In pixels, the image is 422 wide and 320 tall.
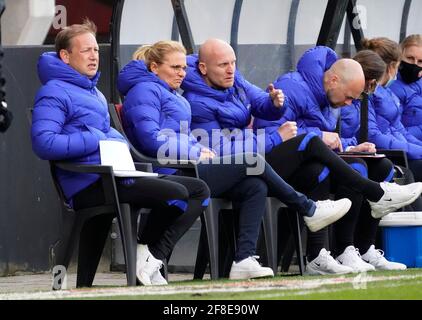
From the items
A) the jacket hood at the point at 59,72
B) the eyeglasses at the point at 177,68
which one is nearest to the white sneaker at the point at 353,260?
the eyeglasses at the point at 177,68

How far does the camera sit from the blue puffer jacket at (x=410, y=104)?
11.3m

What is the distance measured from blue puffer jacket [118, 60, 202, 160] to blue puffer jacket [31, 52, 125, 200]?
0.30 meters

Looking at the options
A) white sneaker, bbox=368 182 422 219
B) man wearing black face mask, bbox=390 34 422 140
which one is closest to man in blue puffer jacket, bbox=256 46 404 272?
white sneaker, bbox=368 182 422 219

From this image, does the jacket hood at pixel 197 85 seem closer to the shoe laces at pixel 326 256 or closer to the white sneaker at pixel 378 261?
the shoe laces at pixel 326 256

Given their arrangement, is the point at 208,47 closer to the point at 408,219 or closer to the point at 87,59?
the point at 87,59

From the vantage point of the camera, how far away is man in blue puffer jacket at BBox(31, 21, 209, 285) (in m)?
8.08

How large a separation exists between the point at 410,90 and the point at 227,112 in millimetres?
2538

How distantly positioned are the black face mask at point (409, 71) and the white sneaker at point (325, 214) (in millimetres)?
2563

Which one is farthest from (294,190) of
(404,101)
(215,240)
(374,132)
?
(404,101)

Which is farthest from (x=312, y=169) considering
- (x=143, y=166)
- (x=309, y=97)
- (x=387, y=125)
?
(x=387, y=125)

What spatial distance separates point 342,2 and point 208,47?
7.72 ft

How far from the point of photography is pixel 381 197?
372 inches

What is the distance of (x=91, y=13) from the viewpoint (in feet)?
Answer: 42.5

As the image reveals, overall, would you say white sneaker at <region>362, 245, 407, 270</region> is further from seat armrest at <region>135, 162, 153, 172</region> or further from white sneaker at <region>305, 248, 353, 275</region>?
seat armrest at <region>135, 162, 153, 172</region>
